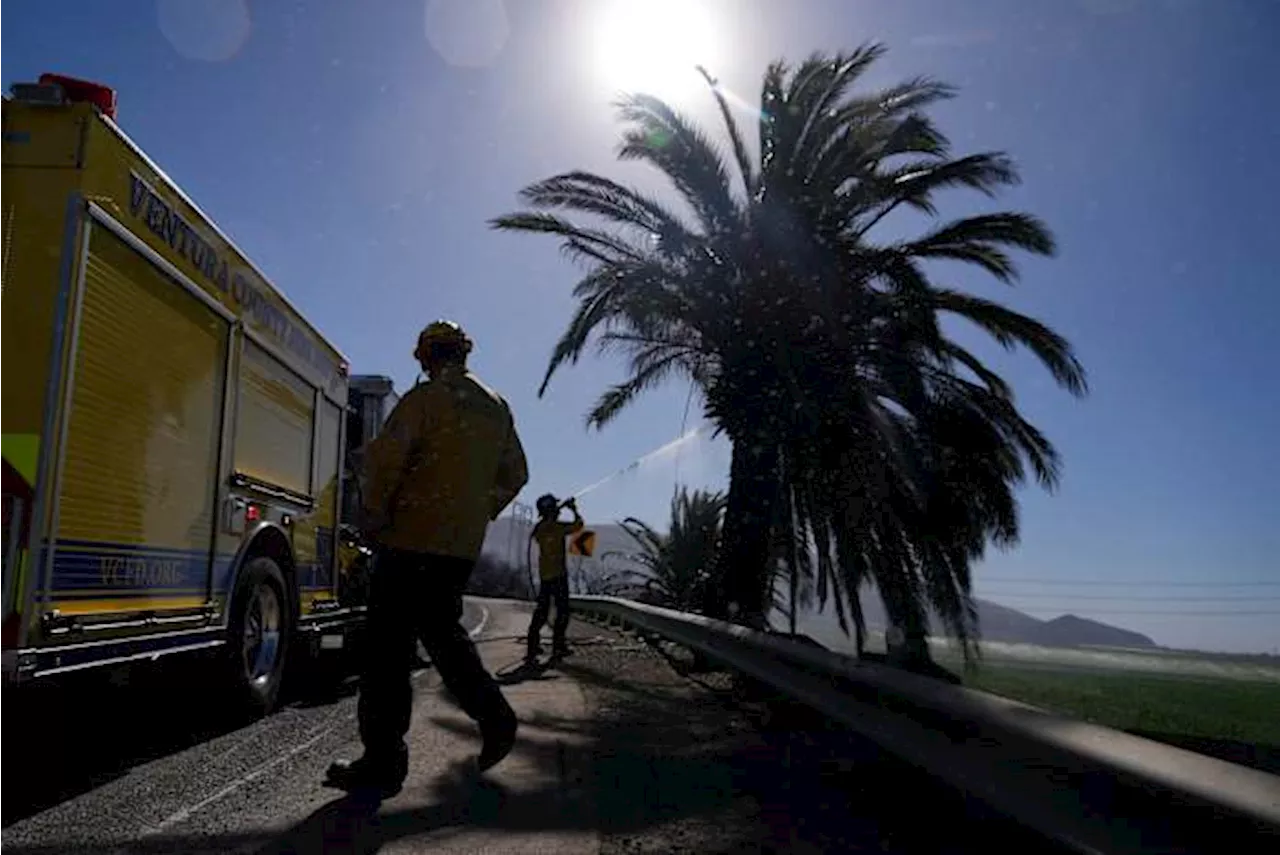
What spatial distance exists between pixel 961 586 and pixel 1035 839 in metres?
10.5

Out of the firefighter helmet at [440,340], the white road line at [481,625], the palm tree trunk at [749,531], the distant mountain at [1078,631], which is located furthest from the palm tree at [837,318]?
the distant mountain at [1078,631]

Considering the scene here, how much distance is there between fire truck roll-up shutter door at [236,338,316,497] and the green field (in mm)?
4358

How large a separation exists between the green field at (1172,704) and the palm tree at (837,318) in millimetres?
1731

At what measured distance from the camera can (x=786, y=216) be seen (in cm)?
1202

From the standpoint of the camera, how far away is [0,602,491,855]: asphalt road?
3732 mm

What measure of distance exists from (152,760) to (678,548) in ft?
67.2

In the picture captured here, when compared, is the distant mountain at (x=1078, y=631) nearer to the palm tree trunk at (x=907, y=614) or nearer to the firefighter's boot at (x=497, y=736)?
the palm tree trunk at (x=907, y=614)

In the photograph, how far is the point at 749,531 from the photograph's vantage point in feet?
42.3

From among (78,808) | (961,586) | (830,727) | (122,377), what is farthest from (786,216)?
(78,808)

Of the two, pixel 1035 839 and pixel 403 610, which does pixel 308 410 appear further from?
pixel 1035 839

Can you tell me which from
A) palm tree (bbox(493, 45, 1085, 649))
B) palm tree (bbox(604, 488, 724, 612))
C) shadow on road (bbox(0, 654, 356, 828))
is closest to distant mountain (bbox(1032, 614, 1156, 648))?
palm tree (bbox(604, 488, 724, 612))

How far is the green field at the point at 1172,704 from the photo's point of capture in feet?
18.9

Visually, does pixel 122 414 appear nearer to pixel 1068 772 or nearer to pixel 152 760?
pixel 152 760

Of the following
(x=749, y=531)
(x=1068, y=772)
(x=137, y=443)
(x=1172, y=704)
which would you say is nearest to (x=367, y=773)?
(x=137, y=443)
